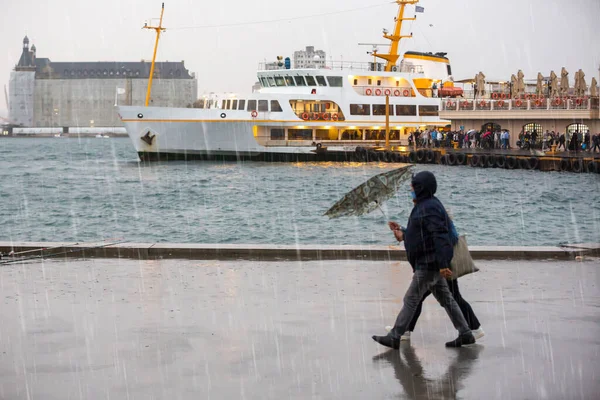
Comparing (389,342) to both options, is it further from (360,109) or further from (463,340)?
(360,109)

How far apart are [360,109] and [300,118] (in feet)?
15.1

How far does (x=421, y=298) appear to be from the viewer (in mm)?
6801

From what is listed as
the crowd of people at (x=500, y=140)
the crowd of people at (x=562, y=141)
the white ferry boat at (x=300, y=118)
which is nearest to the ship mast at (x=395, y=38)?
the white ferry boat at (x=300, y=118)

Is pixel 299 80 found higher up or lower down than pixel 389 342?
higher up

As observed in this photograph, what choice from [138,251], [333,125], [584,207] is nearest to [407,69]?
[333,125]

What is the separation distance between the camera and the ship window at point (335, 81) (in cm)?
5812

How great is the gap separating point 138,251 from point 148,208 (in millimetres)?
21203

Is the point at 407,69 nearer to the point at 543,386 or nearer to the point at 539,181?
the point at 539,181

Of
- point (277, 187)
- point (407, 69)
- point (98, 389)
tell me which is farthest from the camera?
point (407, 69)

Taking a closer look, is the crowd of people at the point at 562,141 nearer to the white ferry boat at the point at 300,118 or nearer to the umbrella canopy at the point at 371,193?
the white ferry boat at the point at 300,118

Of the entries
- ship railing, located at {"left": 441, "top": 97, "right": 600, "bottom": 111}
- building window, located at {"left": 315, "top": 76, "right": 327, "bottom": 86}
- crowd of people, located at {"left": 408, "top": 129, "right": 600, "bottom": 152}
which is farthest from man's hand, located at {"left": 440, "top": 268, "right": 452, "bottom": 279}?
building window, located at {"left": 315, "top": 76, "right": 327, "bottom": 86}

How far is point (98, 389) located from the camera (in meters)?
5.46

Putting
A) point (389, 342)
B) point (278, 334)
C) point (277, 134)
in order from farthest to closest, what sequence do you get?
point (277, 134) → point (278, 334) → point (389, 342)

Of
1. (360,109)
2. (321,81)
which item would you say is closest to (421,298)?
(321,81)
